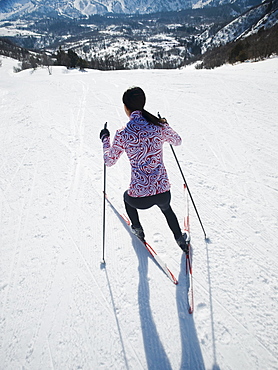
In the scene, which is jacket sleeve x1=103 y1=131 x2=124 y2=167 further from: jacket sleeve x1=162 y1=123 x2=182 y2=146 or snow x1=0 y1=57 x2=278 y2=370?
snow x1=0 y1=57 x2=278 y2=370

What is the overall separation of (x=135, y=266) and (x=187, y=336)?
0.91 metres

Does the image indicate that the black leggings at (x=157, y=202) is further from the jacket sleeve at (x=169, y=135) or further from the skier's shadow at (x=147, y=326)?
the skier's shadow at (x=147, y=326)

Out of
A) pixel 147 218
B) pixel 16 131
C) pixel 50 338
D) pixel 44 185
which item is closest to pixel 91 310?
pixel 50 338

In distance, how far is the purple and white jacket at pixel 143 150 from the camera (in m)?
1.77

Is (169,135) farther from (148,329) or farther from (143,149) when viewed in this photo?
(148,329)

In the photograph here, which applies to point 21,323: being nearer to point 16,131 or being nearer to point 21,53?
point 16,131

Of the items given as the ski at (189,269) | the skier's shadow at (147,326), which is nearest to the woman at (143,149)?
the ski at (189,269)

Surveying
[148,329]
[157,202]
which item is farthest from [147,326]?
[157,202]

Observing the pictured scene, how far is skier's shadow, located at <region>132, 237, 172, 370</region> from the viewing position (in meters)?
1.77

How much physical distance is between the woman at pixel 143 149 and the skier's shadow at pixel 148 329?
75cm

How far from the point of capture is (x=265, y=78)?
31.0 feet

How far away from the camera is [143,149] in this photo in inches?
71.7

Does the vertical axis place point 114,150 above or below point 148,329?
above

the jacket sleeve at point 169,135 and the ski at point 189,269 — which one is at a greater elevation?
the jacket sleeve at point 169,135
